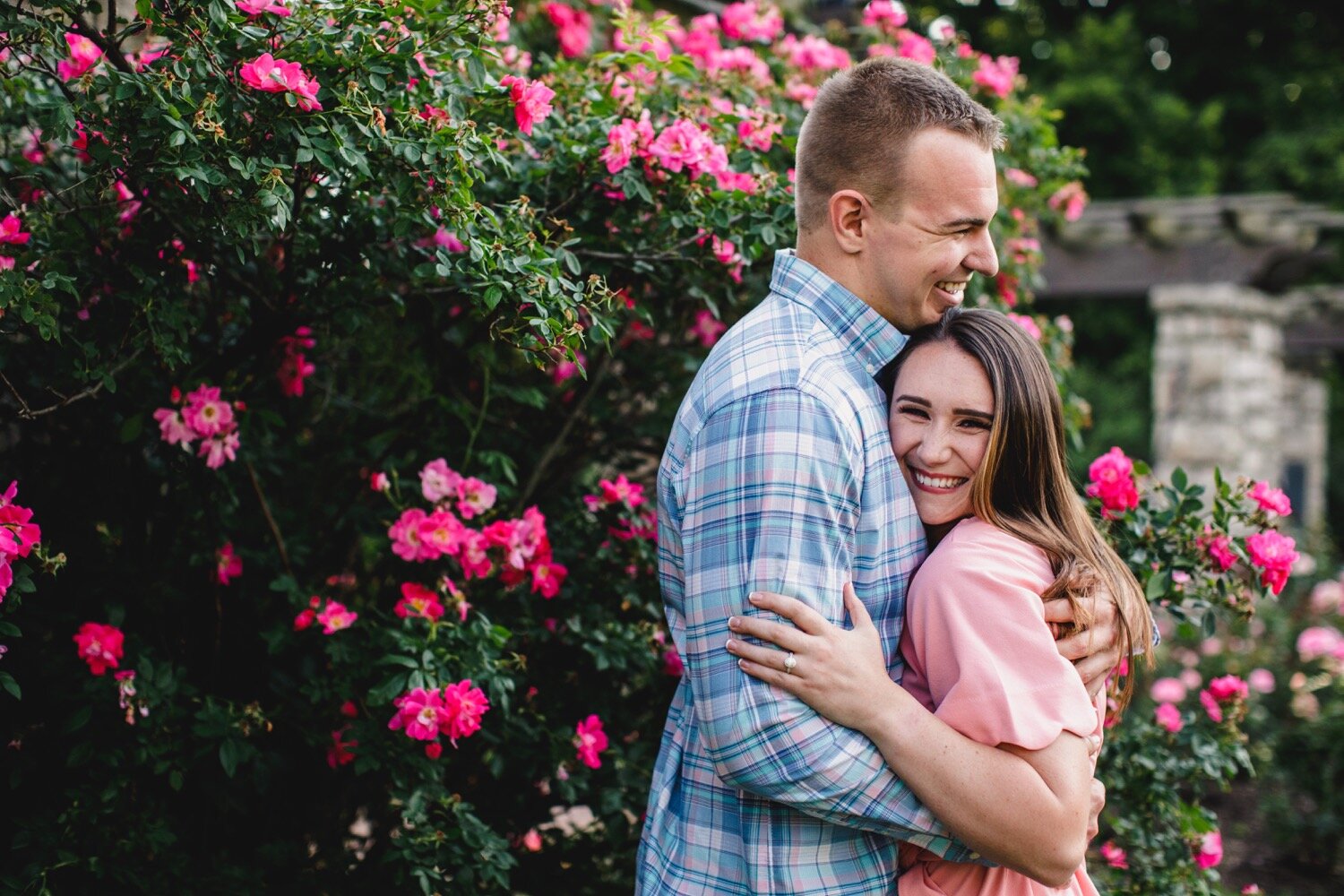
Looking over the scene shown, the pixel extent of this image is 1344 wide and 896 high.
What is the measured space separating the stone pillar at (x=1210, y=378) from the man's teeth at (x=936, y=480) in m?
9.22

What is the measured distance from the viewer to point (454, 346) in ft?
9.49

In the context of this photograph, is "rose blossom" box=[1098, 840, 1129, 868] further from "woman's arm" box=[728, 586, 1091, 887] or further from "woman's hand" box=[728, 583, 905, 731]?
"woman's hand" box=[728, 583, 905, 731]

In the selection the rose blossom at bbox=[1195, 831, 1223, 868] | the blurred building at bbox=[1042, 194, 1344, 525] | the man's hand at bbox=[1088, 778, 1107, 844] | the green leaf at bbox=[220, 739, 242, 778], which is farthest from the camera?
the blurred building at bbox=[1042, 194, 1344, 525]

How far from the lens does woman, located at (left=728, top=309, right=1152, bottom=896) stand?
5.06ft

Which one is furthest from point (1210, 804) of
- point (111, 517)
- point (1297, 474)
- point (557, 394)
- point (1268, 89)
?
point (1268, 89)

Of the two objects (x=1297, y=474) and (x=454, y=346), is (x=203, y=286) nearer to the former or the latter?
(x=454, y=346)

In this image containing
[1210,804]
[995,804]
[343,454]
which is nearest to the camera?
[995,804]

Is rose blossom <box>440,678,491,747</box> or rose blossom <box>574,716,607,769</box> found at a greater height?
rose blossom <box>440,678,491,747</box>

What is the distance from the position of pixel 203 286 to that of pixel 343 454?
53cm

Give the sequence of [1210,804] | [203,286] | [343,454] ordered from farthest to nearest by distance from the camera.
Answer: [1210,804]
[343,454]
[203,286]

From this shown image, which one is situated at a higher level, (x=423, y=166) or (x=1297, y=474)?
(x=1297, y=474)

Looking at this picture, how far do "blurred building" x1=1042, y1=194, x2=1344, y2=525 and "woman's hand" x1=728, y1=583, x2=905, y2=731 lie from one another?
898cm

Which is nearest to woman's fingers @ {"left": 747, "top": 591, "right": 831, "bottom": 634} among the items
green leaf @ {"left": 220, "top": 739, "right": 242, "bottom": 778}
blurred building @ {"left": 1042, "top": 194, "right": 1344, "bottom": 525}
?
green leaf @ {"left": 220, "top": 739, "right": 242, "bottom": 778}

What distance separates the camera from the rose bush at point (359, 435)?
2.03 m
